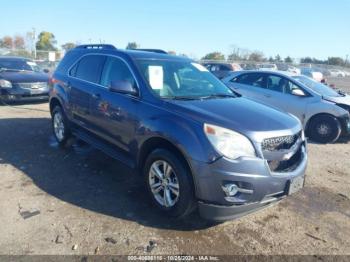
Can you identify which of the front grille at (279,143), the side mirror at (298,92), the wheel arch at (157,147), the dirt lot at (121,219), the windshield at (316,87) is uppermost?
the windshield at (316,87)

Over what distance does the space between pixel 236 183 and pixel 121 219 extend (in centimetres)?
140

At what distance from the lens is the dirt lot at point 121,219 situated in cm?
320

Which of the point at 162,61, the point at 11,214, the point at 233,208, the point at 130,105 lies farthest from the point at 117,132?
the point at 233,208

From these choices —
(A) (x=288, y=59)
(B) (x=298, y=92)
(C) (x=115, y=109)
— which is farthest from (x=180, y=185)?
(A) (x=288, y=59)

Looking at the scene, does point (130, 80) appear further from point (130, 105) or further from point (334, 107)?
point (334, 107)

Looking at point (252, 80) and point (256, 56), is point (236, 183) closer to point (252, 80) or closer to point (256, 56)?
point (252, 80)

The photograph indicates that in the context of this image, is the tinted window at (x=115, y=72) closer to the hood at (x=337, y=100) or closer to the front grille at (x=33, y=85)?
the hood at (x=337, y=100)

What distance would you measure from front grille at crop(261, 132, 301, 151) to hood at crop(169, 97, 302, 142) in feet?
0.15

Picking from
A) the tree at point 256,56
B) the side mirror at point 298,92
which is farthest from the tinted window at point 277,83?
the tree at point 256,56

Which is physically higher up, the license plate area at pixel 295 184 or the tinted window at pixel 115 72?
the tinted window at pixel 115 72

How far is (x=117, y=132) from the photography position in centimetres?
432

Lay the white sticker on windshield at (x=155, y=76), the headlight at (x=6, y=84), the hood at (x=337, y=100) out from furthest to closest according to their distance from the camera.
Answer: the headlight at (x=6, y=84), the hood at (x=337, y=100), the white sticker on windshield at (x=155, y=76)

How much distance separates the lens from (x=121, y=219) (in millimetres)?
3646

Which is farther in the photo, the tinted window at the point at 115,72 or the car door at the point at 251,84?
the car door at the point at 251,84
